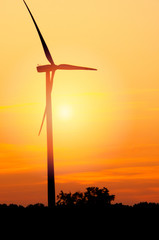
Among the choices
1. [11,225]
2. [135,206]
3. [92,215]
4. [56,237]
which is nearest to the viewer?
[56,237]

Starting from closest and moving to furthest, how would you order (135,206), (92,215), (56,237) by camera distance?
1. (56,237)
2. (92,215)
3. (135,206)

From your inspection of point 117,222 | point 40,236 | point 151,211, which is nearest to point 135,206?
point 151,211

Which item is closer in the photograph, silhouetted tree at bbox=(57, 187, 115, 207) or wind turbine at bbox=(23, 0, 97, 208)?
wind turbine at bbox=(23, 0, 97, 208)

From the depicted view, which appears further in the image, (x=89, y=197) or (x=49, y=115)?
(x=89, y=197)

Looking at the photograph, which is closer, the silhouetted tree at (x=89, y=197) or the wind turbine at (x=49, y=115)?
the wind turbine at (x=49, y=115)

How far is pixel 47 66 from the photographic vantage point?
97562mm

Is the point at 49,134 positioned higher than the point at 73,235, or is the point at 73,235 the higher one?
the point at 49,134

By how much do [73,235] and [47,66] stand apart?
91.5ft

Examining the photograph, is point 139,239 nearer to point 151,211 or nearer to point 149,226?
point 149,226

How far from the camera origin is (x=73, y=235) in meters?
79.8

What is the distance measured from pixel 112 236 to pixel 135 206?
24706mm

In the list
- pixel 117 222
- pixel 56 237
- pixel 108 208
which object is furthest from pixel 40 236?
pixel 108 208

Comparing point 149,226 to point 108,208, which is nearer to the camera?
point 149,226

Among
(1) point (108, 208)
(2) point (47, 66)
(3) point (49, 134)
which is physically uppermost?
(2) point (47, 66)
